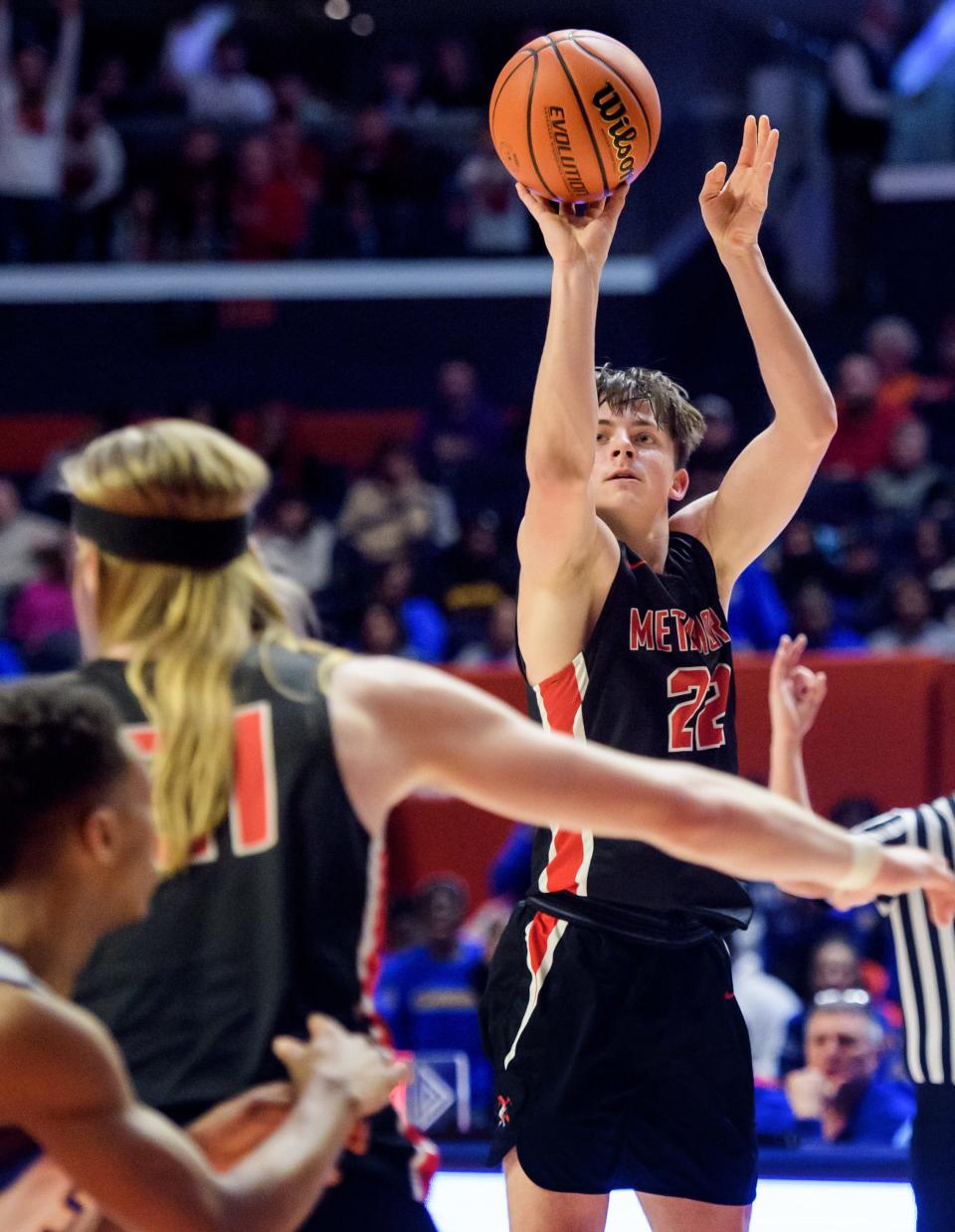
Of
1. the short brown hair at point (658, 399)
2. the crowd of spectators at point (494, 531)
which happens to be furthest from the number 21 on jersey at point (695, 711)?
the crowd of spectators at point (494, 531)

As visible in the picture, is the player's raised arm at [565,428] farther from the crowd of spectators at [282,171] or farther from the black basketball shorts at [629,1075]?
the crowd of spectators at [282,171]

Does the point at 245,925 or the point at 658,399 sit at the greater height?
the point at 658,399

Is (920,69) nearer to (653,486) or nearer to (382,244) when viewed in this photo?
(382,244)

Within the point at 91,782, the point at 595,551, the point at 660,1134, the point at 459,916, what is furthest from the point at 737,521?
the point at 459,916

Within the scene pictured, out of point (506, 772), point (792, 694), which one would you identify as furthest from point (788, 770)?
point (506, 772)

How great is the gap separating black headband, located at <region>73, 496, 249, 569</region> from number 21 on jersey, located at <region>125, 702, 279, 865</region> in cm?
22

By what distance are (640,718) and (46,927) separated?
5.35ft

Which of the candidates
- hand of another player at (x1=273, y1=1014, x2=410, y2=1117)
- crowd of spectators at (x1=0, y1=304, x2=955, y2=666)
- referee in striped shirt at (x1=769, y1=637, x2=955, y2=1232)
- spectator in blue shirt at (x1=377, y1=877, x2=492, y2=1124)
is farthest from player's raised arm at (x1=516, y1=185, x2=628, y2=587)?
crowd of spectators at (x1=0, y1=304, x2=955, y2=666)

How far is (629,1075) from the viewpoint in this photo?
3.34m

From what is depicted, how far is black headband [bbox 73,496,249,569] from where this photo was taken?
2.30m

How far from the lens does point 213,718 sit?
2256 mm

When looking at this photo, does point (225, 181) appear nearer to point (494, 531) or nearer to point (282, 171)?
point (282, 171)

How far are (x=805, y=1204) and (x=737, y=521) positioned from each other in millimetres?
2443

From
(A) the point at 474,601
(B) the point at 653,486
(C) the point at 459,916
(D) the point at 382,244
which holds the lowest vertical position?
(C) the point at 459,916
